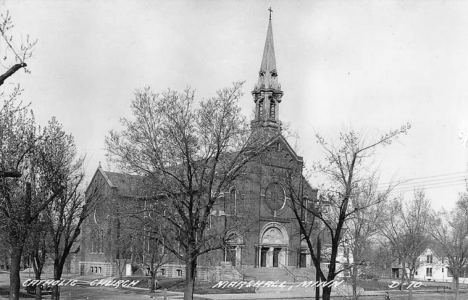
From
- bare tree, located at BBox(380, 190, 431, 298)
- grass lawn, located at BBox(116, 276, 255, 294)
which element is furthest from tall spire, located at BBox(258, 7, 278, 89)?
bare tree, located at BBox(380, 190, 431, 298)

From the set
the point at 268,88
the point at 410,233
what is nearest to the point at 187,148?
the point at 410,233

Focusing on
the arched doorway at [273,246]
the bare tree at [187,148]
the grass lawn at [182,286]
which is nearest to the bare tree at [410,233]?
the bare tree at [187,148]

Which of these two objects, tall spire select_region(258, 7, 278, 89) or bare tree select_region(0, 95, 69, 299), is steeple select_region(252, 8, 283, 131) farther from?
bare tree select_region(0, 95, 69, 299)

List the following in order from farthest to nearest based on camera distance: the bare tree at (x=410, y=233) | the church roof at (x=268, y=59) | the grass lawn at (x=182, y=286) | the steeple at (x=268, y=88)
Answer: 1. the church roof at (x=268, y=59)
2. the steeple at (x=268, y=88)
3. the grass lawn at (x=182, y=286)
4. the bare tree at (x=410, y=233)

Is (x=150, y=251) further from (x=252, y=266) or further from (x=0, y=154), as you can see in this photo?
(x=0, y=154)

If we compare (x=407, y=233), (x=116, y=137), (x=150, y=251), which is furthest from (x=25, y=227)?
(x=150, y=251)

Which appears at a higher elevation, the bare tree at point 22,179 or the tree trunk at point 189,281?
the bare tree at point 22,179

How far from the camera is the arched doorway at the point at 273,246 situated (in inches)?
2180

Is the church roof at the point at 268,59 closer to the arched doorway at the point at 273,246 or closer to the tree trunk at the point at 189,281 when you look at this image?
the arched doorway at the point at 273,246

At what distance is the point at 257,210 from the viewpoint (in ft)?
179

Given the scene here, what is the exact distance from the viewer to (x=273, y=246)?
55.9 meters

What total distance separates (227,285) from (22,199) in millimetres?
28579

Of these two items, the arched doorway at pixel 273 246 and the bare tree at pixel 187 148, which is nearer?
the bare tree at pixel 187 148

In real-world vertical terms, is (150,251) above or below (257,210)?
below
